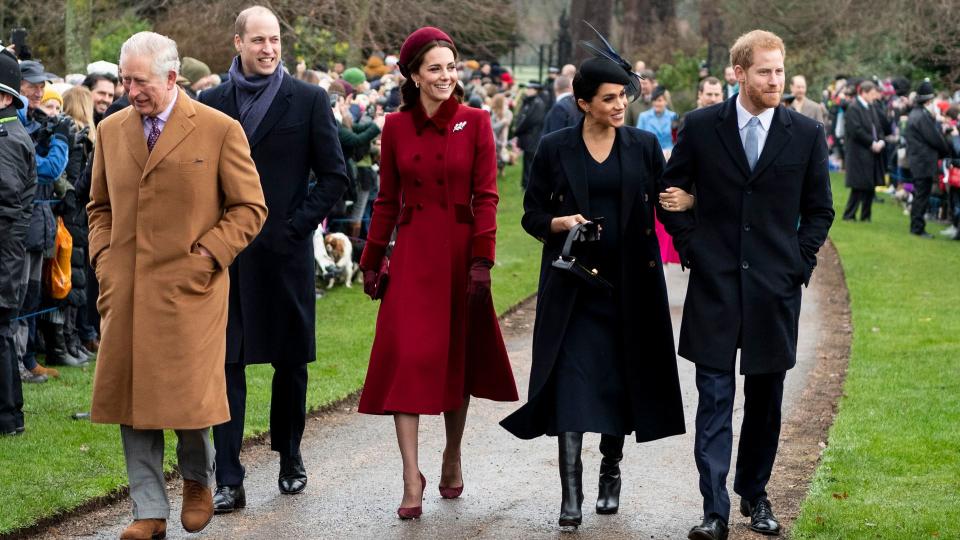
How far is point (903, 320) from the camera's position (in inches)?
540

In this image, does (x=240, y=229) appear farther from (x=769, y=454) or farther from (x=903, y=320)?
(x=903, y=320)

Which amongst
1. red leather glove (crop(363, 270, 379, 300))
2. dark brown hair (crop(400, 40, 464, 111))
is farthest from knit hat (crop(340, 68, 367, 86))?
red leather glove (crop(363, 270, 379, 300))

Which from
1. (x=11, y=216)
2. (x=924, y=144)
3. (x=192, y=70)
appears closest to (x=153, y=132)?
(x=11, y=216)

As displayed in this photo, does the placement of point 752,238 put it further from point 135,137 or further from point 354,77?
point 354,77

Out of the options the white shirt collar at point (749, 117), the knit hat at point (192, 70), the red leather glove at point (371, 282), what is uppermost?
the white shirt collar at point (749, 117)

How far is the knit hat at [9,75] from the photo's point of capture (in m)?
8.23

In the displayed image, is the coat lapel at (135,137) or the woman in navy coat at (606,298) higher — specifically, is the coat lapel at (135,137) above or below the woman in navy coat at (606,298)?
above

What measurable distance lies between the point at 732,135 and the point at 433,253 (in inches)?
58.0

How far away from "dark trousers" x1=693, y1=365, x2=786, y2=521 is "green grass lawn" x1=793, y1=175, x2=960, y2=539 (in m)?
0.31

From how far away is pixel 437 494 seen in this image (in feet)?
24.2

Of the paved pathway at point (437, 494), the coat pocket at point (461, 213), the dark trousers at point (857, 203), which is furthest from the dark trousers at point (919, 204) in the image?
the coat pocket at point (461, 213)

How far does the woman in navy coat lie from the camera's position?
6.84 meters

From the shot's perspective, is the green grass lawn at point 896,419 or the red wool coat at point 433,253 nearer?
the green grass lawn at point 896,419

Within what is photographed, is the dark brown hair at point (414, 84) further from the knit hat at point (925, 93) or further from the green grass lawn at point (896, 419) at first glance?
the knit hat at point (925, 93)
